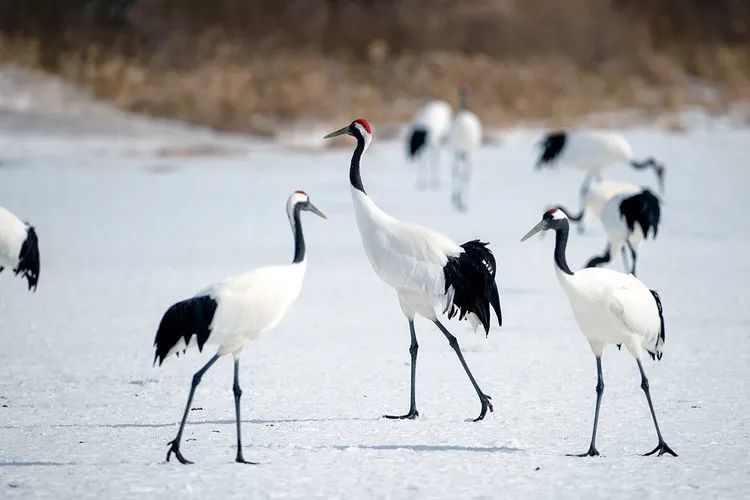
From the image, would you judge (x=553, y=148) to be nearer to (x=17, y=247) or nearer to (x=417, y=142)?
(x=417, y=142)

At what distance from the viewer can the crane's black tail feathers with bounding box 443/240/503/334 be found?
18.5 feet

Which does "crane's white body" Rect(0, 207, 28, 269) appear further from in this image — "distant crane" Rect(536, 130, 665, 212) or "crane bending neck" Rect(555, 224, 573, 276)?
"distant crane" Rect(536, 130, 665, 212)

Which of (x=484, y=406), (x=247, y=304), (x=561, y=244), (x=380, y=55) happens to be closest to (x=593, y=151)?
(x=484, y=406)

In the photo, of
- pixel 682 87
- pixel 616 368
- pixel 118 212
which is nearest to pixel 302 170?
pixel 118 212

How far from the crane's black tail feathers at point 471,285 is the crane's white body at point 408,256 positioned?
0.04 meters

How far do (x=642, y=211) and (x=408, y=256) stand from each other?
3935 millimetres

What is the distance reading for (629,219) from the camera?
9.19 m

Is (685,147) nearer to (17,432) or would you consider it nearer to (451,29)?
(17,432)

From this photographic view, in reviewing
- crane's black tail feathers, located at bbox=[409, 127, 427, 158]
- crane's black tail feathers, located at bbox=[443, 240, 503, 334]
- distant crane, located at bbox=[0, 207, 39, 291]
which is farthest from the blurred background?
crane's black tail feathers, located at bbox=[443, 240, 503, 334]

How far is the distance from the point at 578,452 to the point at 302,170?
13.8 m

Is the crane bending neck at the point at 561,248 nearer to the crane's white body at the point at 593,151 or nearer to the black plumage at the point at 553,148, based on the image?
the crane's white body at the point at 593,151

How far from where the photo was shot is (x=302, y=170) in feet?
60.9

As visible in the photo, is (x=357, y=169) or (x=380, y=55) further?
(x=380, y=55)

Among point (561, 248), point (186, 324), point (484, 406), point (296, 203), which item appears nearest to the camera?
point (186, 324)
